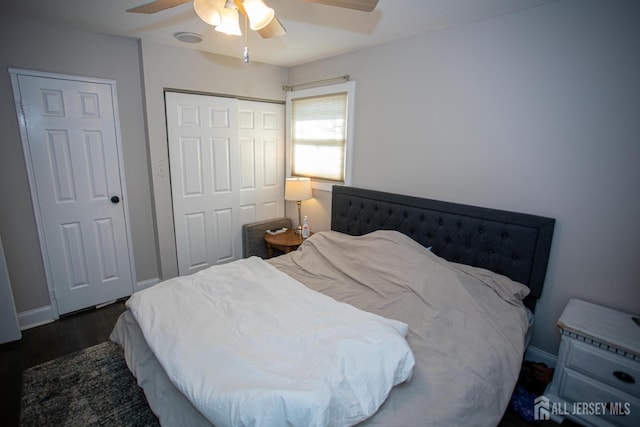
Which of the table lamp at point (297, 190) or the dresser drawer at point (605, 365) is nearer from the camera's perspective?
the dresser drawer at point (605, 365)

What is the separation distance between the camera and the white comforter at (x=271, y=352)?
110cm

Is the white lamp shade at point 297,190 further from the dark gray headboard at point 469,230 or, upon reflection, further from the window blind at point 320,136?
the dark gray headboard at point 469,230

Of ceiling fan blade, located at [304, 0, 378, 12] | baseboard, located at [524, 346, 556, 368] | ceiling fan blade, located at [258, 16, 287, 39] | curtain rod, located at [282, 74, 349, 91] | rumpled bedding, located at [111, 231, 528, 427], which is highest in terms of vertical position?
curtain rod, located at [282, 74, 349, 91]

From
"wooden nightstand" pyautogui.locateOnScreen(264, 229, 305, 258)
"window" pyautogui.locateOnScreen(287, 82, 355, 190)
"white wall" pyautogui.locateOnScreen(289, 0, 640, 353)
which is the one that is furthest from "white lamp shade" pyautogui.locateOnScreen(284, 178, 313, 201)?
"white wall" pyautogui.locateOnScreen(289, 0, 640, 353)

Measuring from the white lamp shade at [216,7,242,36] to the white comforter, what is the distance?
4.89 ft

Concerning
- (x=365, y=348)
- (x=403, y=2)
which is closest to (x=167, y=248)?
(x=365, y=348)

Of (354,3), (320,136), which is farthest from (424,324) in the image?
(320,136)

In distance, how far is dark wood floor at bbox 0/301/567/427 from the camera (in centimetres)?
183

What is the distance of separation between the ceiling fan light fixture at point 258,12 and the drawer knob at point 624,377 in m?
2.50

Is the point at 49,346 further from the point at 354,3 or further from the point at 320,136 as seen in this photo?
the point at 354,3

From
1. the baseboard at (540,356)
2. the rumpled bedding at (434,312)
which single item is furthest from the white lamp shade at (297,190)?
the baseboard at (540,356)

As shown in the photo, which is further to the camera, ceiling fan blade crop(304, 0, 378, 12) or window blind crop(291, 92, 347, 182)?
window blind crop(291, 92, 347, 182)

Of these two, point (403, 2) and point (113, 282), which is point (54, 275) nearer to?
point (113, 282)
